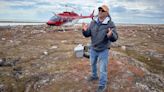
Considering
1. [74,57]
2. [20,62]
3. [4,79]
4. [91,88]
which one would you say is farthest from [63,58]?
[91,88]

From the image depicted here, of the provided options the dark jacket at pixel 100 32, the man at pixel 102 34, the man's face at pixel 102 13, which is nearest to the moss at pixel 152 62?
the man at pixel 102 34

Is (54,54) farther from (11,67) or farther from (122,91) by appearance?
(122,91)

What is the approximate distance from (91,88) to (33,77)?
170 inches

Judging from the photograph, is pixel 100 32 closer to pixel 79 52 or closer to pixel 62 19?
pixel 79 52

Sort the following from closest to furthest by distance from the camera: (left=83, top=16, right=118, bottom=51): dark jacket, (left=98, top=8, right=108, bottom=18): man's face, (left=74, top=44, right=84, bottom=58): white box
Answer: (left=98, top=8, right=108, bottom=18): man's face, (left=83, top=16, right=118, bottom=51): dark jacket, (left=74, top=44, right=84, bottom=58): white box

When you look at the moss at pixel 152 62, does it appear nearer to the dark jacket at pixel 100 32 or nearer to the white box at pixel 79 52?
the white box at pixel 79 52

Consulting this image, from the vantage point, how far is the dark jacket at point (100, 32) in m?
12.4

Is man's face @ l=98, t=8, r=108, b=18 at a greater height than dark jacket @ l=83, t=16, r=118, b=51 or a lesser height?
greater

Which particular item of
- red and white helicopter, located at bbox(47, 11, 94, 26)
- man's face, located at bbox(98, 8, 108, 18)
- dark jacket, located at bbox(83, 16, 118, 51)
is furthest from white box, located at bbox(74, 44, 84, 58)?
red and white helicopter, located at bbox(47, 11, 94, 26)

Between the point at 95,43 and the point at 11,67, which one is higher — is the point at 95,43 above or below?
above

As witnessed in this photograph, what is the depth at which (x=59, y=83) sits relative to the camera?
A: 15.7 meters

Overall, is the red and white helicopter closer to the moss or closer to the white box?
the moss

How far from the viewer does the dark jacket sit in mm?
12406

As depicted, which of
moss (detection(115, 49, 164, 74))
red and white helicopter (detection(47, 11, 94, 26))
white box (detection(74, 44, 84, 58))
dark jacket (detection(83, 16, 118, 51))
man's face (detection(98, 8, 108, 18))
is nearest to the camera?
man's face (detection(98, 8, 108, 18))
